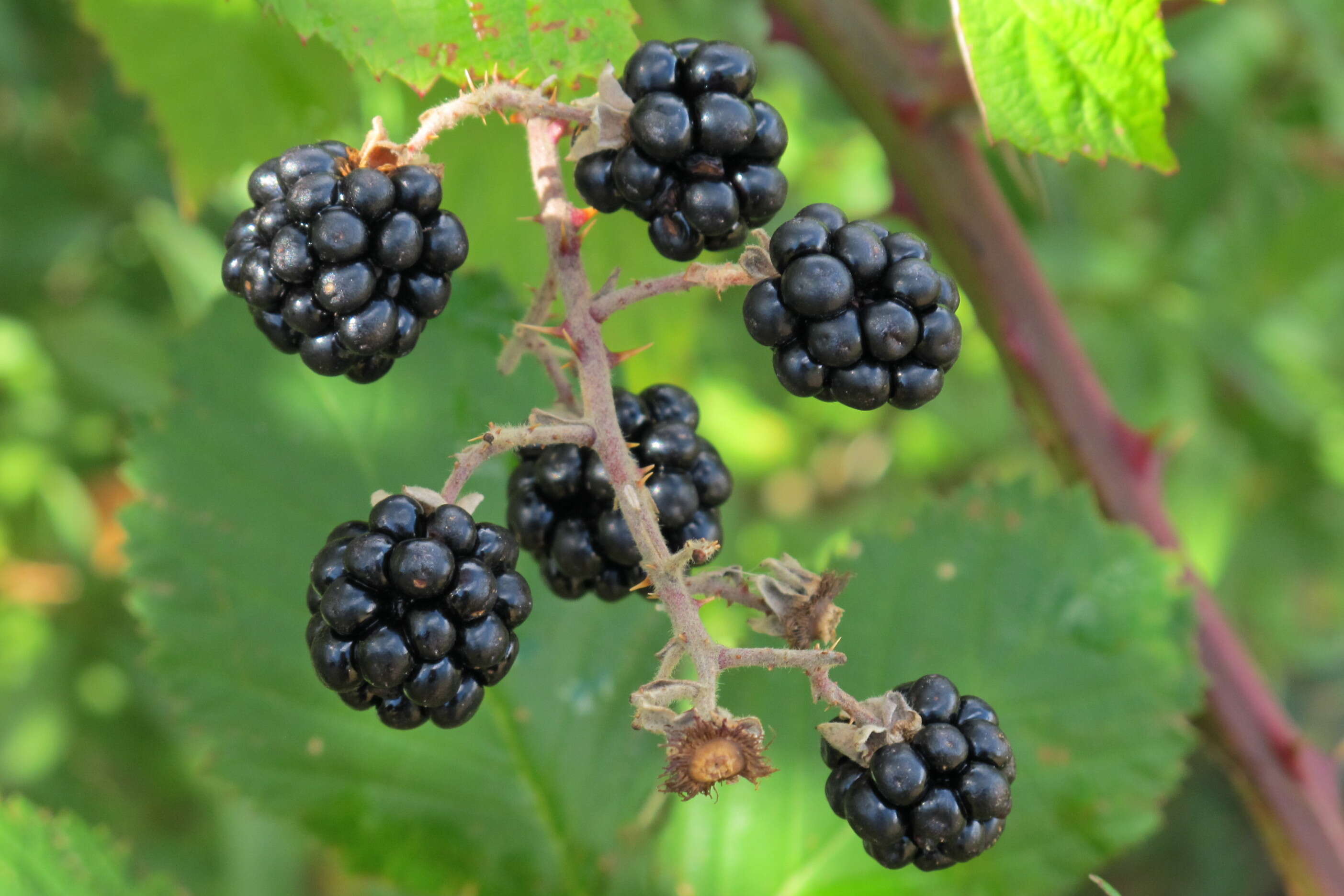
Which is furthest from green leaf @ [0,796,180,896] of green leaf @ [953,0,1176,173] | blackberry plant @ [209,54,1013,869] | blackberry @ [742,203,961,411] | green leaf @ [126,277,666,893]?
green leaf @ [953,0,1176,173]

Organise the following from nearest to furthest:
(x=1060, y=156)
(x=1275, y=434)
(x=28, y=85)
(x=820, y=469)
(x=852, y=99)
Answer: (x=1060, y=156) → (x=852, y=99) → (x=28, y=85) → (x=1275, y=434) → (x=820, y=469)

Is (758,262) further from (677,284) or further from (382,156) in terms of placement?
(382,156)

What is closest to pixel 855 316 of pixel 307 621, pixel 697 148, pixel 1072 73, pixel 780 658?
pixel 697 148

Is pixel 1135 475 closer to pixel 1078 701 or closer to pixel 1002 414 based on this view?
pixel 1078 701

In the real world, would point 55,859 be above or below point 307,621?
below

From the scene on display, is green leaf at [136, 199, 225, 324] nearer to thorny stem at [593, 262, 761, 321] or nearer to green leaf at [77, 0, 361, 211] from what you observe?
green leaf at [77, 0, 361, 211]

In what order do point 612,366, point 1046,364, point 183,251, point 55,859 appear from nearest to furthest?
point 612,366 → point 55,859 → point 1046,364 → point 183,251

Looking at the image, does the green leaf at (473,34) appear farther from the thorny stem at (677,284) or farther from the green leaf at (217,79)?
the green leaf at (217,79)

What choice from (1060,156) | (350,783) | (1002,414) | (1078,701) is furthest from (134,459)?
(1002,414)
